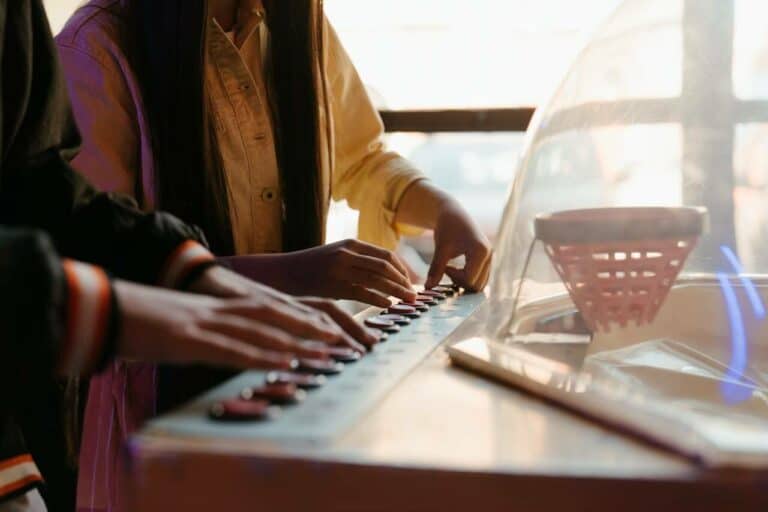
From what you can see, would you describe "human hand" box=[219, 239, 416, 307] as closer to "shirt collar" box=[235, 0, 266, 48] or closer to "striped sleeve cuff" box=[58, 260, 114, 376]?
"shirt collar" box=[235, 0, 266, 48]

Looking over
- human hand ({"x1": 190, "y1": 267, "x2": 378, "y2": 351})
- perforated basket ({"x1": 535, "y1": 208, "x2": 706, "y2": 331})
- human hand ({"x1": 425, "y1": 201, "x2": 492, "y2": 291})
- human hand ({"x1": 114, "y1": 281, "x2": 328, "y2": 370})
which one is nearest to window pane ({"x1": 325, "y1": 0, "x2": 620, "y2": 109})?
human hand ({"x1": 425, "y1": 201, "x2": 492, "y2": 291})

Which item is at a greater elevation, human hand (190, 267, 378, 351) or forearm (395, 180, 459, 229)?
human hand (190, 267, 378, 351)

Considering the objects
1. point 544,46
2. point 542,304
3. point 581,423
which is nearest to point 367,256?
point 542,304

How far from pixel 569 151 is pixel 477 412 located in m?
0.33

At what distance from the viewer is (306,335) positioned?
1.81 ft

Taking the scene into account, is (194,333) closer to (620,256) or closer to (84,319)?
(84,319)

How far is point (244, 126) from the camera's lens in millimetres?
1098

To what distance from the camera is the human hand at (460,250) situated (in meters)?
1.04

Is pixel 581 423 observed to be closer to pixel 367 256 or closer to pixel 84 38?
pixel 367 256

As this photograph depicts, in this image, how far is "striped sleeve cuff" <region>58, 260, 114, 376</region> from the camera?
426 millimetres

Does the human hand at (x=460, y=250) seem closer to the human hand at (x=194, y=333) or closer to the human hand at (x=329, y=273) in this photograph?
the human hand at (x=329, y=273)

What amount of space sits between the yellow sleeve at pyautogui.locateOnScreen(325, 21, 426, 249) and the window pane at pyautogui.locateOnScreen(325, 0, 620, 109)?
1.63 ft

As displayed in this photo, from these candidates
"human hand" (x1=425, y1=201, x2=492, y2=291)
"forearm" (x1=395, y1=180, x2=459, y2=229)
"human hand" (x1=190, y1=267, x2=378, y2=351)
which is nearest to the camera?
"human hand" (x1=190, y1=267, x2=378, y2=351)

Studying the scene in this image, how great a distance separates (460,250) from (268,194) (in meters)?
0.26
